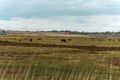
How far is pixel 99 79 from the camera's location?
18.8m

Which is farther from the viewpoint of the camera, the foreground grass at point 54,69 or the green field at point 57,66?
the green field at point 57,66

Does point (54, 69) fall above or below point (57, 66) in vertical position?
above

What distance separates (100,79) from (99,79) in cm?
25

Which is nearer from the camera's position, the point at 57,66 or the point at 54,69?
the point at 54,69

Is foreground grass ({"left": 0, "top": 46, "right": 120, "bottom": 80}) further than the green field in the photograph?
No

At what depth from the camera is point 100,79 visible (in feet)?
62.3
